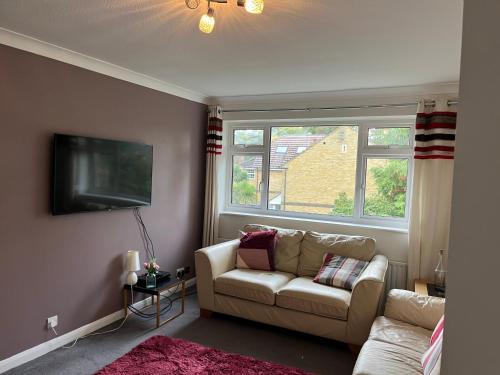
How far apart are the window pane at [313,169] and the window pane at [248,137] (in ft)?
0.57

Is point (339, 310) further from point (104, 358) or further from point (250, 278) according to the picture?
point (104, 358)

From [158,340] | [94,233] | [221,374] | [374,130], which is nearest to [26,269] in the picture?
[94,233]

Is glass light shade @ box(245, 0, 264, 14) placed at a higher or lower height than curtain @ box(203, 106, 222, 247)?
higher

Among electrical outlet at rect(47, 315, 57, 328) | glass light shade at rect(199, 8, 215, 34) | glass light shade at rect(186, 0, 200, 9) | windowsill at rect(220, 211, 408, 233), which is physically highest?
glass light shade at rect(186, 0, 200, 9)

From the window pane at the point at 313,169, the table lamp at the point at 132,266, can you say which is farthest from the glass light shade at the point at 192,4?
the window pane at the point at 313,169

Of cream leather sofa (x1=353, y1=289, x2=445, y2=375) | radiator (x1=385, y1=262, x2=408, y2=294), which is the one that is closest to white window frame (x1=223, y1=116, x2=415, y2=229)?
radiator (x1=385, y1=262, x2=408, y2=294)

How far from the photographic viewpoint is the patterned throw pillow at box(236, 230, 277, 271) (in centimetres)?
369

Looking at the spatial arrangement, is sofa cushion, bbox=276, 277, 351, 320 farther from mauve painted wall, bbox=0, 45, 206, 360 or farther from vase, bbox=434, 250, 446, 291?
mauve painted wall, bbox=0, 45, 206, 360

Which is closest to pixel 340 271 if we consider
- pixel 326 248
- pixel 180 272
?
Answer: pixel 326 248

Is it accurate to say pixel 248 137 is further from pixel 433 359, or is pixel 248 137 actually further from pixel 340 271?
pixel 433 359

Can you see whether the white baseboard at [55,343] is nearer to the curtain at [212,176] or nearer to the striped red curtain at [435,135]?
the curtain at [212,176]

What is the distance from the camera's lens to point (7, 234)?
2459 mm

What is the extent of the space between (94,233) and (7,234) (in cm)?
72

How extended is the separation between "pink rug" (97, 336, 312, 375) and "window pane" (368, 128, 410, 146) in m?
2.55
